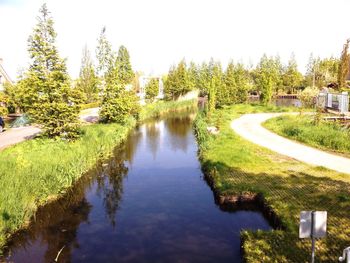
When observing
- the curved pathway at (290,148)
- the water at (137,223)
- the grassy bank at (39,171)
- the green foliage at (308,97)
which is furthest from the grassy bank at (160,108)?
the water at (137,223)

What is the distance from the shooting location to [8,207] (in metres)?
11.9

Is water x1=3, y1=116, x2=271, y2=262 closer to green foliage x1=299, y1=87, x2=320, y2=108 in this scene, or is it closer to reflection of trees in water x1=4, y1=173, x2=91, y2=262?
reflection of trees in water x1=4, y1=173, x2=91, y2=262

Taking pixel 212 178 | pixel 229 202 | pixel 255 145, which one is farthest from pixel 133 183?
pixel 255 145

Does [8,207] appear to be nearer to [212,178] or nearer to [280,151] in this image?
[212,178]

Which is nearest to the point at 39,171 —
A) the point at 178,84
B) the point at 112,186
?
the point at 112,186

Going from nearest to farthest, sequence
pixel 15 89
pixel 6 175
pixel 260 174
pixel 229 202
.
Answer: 1. pixel 6 175
2. pixel 229 202
3. pixel 260 174
4. pixel 15 89

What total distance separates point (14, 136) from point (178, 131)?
16.3 m

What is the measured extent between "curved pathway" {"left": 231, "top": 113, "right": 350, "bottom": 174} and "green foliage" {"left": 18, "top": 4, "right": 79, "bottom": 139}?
13913 millimetres

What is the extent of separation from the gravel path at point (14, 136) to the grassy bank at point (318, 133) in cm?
2091

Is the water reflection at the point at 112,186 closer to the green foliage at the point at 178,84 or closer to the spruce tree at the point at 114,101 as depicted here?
the spruce tree at the point at 114,101

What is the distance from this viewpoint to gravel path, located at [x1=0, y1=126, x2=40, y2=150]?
24.1m

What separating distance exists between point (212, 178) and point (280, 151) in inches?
260

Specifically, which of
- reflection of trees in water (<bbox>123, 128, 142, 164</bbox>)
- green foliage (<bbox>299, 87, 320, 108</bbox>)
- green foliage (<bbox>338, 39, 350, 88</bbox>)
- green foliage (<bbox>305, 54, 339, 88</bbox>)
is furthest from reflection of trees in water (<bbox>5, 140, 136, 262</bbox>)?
green foliage (<bbox>305, 54, 339, 88</bbox>)

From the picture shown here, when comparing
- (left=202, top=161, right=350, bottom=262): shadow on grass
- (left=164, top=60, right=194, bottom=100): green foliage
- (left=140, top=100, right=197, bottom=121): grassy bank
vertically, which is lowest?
(left=202, top=161, right=350, bottom=262): shadow on grass
